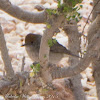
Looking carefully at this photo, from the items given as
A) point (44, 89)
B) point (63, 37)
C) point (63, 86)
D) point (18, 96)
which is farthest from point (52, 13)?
point (63, 37)

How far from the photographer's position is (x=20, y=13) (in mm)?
2371

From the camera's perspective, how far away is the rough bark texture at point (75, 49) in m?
3.11

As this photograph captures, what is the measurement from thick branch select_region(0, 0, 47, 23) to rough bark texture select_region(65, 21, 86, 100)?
67 cm

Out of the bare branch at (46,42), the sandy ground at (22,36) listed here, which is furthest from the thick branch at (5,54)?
the sandy ground at (22,36)

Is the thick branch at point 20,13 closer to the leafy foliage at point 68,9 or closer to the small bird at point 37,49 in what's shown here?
the leafy foliage at point 68,9

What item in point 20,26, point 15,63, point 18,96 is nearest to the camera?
point 18,96

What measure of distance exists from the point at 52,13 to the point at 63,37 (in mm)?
3584

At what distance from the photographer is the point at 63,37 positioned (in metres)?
5.24

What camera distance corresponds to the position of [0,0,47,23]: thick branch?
2273mm

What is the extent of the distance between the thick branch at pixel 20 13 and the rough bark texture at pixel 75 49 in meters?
0.67

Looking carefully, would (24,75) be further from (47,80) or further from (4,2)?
(4,2)

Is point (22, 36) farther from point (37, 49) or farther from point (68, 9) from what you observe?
point (68, 9)

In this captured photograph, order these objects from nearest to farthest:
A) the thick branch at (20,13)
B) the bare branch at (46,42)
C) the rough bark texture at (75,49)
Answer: the bare branch at (46,42) < the thick branch at (20,13) < the rough bark texture at (75,49)

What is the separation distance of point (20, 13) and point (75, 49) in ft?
3.76
